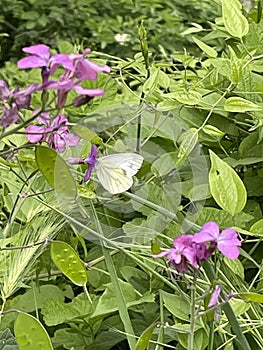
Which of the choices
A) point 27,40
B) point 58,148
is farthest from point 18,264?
point 27,40

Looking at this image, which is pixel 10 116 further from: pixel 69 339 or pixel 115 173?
pixel 69 339

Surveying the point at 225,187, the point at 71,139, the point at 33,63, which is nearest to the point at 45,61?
the point at 33,63

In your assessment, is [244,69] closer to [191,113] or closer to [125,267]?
[191,113]

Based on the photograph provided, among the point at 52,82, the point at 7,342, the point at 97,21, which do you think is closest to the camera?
the point at 52,82

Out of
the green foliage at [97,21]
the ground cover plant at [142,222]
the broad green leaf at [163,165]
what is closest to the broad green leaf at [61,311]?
the ground cover plant at [142,222]

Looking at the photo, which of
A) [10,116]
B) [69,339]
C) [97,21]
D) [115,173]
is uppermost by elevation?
[10,116]

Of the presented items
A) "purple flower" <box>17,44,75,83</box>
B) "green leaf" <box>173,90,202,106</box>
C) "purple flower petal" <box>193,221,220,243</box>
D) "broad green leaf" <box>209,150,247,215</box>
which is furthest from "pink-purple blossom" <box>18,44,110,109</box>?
"green leaf" <box>173,90,202,106</box>

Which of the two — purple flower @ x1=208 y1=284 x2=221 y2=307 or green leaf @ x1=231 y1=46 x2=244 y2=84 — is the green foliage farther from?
purple flower @ x1=208 y1=284 x2=221 y2=307
